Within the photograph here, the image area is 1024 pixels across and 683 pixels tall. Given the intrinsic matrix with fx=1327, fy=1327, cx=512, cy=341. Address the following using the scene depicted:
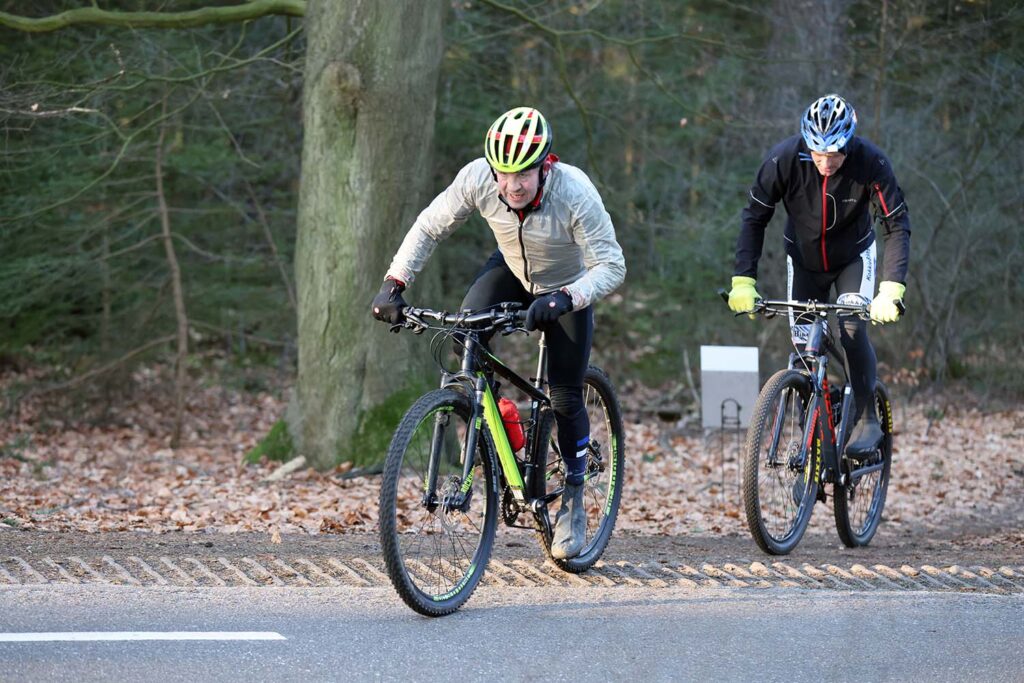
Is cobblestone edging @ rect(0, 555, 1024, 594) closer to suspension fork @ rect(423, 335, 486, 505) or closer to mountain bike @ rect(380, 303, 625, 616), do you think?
mountain bike @ rect(380, 303, 625, 616)

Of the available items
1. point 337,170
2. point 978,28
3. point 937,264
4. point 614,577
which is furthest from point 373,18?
point 937,264

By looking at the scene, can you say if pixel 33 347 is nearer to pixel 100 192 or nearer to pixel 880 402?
pixel 100 192

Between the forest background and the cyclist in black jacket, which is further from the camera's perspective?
the forest background

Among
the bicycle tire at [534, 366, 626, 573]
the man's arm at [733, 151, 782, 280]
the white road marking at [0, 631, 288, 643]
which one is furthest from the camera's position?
the man's arm at [733, 151, 782, 280]

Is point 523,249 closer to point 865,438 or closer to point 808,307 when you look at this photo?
point 808,307

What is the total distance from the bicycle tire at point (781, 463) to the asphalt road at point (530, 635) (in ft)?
2.91

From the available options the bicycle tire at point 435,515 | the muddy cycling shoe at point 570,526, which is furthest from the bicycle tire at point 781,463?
the bicycle tire at point 435,515

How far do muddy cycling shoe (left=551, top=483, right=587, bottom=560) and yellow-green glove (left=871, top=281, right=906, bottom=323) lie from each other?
1.82 m

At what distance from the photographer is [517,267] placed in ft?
19.9

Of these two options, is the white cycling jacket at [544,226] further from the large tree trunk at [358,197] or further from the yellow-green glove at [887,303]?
the large tree trunk at [358,197]

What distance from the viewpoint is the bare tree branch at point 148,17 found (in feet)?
35.8

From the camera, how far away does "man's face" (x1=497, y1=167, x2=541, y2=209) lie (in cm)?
554

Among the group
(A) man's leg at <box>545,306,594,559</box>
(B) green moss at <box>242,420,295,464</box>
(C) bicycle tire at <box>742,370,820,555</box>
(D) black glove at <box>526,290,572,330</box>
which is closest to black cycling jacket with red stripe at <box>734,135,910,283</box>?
(C) bicycle tire at <box>742,370,820,555</box>

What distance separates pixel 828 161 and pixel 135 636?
4186mm
